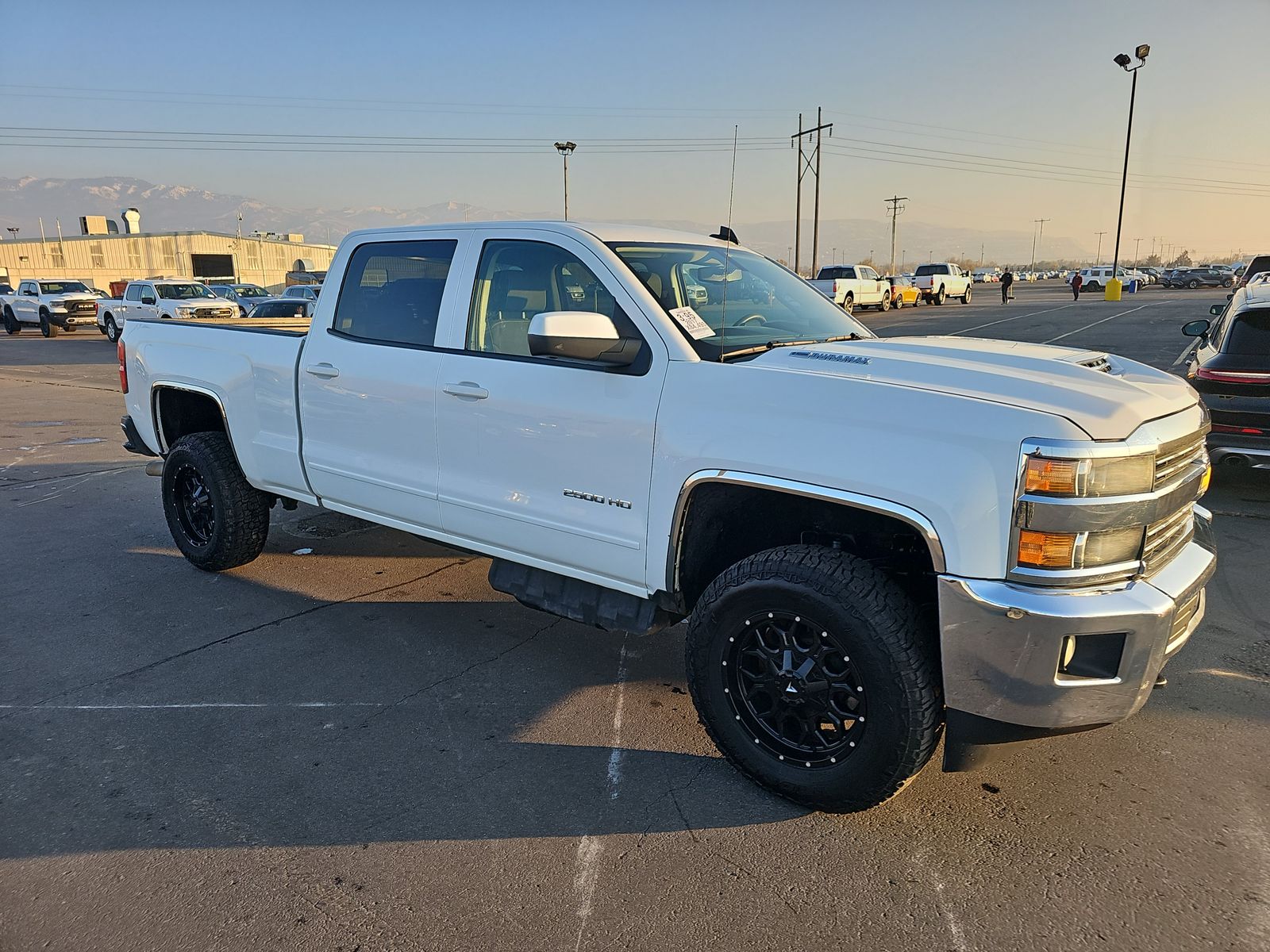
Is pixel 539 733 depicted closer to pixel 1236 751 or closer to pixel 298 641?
pixel 298 641

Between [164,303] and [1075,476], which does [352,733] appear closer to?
[1075,476]

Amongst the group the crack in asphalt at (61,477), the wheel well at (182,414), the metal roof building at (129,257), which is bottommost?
the crack in asphalt at (61,477)

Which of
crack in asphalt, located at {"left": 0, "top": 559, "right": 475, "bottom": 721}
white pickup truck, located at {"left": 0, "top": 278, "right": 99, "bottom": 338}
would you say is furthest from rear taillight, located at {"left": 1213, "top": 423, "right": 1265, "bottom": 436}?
white pickup truck, located at {"left": 0, "top": 278, "right": 99, "bottom": 338}

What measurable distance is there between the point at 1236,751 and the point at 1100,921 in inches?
52.0

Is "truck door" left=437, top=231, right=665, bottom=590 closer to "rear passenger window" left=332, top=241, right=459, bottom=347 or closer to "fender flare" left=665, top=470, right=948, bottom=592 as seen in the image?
"fender flare" left=665, top=470, right=948, bottom=592

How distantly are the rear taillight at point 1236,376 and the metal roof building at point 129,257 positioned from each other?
60333mm

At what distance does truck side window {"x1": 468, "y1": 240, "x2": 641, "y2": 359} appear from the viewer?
3.63m

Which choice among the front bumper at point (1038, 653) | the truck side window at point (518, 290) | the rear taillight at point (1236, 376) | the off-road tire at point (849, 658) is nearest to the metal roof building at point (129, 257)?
the rear taillight at point (1236, 376)

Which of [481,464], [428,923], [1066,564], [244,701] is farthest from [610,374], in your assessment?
[244,701]

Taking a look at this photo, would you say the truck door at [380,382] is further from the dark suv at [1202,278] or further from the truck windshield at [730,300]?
the dark suv at [1202,278]

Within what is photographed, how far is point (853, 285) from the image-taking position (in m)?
31.7

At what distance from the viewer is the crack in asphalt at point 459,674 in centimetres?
370

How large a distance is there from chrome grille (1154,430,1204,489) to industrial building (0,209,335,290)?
60692 mm

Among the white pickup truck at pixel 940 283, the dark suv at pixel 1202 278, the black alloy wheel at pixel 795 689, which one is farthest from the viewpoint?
the dark suv at pixel 1202 278
